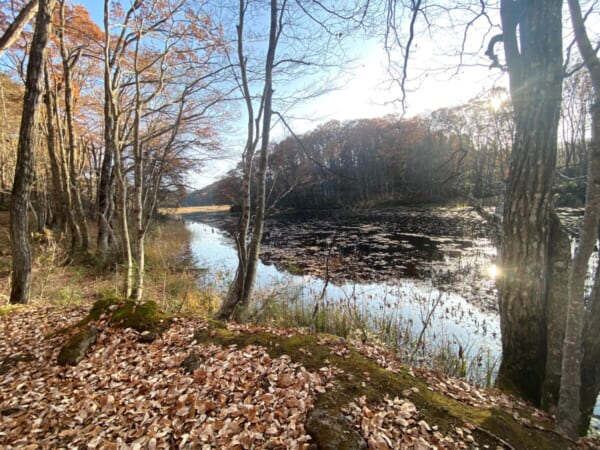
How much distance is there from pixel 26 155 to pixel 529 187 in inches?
290

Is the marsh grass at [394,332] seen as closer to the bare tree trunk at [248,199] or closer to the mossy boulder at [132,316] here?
the bare tree trunk at [248,199]

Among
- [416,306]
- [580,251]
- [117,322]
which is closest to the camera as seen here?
[580,251]

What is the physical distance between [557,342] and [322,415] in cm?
225

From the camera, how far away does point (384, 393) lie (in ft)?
7.59

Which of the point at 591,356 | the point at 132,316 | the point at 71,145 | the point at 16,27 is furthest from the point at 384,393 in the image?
the point at 71,145

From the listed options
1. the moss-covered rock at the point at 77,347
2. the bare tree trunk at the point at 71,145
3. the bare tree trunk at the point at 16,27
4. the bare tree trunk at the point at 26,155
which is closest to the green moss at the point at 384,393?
the moss-covered rock at the point at 77,347

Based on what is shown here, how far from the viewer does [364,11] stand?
139 inches

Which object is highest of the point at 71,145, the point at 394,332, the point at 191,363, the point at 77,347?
the point at 71,145

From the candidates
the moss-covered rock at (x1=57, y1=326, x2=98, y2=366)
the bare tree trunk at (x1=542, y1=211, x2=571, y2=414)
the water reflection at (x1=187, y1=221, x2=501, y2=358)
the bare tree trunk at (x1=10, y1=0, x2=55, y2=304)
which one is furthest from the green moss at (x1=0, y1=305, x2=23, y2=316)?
the bare tree trunk at (x1=542, y1=211, x2=571, y2=414)

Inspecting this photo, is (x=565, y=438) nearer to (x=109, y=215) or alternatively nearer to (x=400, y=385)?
(x=400, y=385)

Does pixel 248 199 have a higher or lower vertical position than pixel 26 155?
lower

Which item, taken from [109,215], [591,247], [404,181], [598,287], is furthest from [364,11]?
[404,181]

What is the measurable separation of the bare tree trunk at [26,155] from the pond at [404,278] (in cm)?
451

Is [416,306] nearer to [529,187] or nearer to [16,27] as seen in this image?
[529,187]
